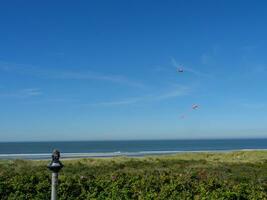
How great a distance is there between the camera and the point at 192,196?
13133 millimetres

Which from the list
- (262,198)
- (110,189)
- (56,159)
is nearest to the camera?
(56,159)

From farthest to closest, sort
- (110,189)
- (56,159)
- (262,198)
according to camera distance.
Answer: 1. (110,189)
2. (262,198)
3. (56,159)

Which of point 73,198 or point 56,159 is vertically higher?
point 56,159

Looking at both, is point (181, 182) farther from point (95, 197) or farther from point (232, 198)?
point (95, 197)

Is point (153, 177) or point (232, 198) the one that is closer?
point (232, 198)

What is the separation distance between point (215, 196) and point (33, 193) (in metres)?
4.76

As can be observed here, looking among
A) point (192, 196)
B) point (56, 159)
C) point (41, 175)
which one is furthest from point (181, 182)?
point (56, 159)

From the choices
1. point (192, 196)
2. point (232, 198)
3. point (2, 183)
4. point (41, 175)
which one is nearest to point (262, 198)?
point (232, 198)

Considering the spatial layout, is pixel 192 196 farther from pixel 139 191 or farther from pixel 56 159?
pixel 56 159

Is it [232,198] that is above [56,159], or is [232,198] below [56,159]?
below

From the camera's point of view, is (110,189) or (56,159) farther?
(110,189)

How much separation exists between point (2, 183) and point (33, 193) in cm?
85

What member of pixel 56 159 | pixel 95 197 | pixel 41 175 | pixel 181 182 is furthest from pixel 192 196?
pixel 56 159

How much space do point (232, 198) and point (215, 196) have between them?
0.45m
